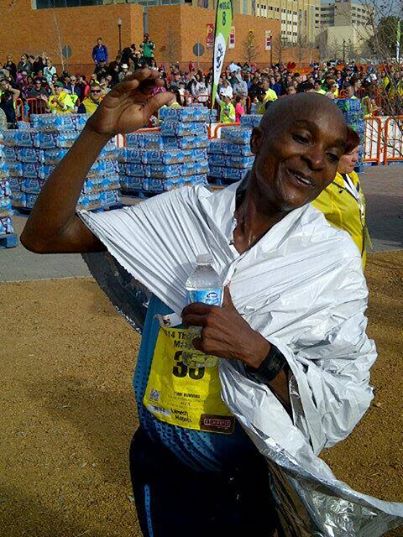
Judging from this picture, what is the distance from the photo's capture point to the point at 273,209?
2.07 meters

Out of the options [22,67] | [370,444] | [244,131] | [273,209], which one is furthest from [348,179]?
[22,67]

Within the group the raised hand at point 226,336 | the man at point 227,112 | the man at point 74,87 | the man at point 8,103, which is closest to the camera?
the raised hand at point 226,336

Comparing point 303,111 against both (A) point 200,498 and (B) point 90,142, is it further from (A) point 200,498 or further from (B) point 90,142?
(A) point 200,498

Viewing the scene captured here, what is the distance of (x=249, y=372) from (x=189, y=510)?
1.66 ft

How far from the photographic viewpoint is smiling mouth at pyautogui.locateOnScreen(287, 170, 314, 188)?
2.00m

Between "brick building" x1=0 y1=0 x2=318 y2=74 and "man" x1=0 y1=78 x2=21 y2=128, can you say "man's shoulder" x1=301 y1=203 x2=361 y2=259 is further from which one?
"brick building" x1=0 y1=0 x2=318 y2=74

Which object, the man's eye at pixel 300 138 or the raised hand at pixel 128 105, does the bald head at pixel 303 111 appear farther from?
the raised hand at pixel 128 105

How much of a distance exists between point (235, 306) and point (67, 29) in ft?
152

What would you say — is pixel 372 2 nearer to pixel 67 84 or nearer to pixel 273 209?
pixel 273 209

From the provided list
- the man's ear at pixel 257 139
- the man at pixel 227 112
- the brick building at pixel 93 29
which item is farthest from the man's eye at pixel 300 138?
the brick building at pixel 93 29

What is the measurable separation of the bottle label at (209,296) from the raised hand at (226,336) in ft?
0.06

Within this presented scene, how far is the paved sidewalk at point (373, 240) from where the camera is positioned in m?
8.52

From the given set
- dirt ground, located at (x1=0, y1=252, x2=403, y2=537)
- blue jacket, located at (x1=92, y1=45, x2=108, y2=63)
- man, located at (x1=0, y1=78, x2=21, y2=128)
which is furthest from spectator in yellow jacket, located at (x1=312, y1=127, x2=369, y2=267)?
blue jacket, located at (x1=92, y1=45, x2=108, y2=63)

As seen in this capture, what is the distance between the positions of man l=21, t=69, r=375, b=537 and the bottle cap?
0.17 feet
